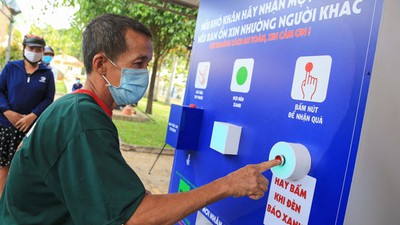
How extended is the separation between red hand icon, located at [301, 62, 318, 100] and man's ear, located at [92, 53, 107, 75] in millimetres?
827

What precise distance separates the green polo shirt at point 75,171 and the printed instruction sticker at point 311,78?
0.74 meters

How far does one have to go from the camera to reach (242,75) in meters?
1.82

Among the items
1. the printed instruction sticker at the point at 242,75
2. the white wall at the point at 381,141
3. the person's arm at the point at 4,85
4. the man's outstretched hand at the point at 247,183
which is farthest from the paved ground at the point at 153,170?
the white wall at the point at 381,141

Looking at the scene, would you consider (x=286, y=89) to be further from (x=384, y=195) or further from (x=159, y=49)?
(x=159, y=49)

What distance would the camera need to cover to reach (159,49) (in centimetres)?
1234

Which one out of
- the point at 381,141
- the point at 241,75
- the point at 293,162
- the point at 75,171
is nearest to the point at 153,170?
the point at 241,75

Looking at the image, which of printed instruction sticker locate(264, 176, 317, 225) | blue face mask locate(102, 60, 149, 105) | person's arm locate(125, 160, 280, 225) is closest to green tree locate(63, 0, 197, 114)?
blue face mask locate(102, 60, 149, 105)

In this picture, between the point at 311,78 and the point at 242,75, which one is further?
the point at 242,75

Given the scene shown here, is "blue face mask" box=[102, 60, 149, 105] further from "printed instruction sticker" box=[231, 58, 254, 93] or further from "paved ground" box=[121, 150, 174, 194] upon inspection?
"paved ground" box=[121, 150, 174, 194]

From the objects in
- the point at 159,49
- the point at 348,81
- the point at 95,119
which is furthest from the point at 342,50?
the point at 159,49

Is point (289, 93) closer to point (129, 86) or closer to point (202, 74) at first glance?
point (129, 86)

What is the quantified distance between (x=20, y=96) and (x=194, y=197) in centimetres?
315

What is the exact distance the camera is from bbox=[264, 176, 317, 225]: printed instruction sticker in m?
1.33

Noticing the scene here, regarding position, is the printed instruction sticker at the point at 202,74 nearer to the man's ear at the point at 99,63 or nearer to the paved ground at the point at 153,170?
the man's ear at the point at 99,63
